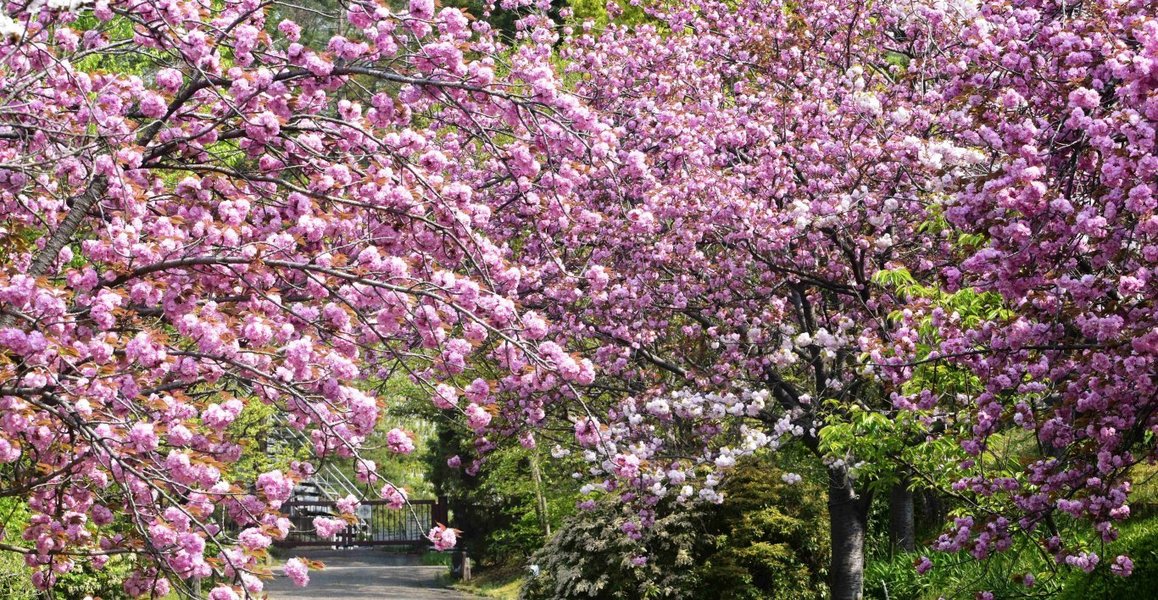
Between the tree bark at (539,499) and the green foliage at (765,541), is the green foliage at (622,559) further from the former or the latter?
the tree bark at (539,499)

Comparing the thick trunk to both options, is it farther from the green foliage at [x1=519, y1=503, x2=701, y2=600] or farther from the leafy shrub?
the leafy shrub

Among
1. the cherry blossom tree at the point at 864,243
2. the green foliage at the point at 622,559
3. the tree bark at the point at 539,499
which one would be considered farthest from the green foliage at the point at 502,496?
the cherry blossom tree at the point at 864,243

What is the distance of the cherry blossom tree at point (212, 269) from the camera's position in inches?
177

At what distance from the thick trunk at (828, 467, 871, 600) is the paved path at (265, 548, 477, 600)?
930 centimetres

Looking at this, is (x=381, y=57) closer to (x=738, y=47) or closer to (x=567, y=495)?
(x=738, y=47)

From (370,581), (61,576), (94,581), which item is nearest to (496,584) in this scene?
(370,581)

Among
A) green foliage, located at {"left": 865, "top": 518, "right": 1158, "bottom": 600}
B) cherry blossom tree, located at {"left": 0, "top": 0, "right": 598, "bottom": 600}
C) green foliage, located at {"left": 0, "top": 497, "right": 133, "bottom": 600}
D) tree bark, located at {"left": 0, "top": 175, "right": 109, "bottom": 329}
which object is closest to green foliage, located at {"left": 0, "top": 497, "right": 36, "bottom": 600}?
green foliage, located at {"left": 0, "top": 497, "right": 133, "bottom": 600}

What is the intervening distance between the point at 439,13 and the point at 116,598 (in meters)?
11.2

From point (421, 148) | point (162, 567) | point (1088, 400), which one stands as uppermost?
point (421, 148)

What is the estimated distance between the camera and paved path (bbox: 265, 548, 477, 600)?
22500 mm

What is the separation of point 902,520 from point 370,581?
568 inches

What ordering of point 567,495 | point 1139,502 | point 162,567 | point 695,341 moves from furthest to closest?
point 567,495, point 1139,502, point 695,341, point 162,567

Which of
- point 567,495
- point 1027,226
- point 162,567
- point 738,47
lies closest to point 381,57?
point 162,567

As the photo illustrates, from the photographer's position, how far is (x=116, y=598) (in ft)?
46.6
